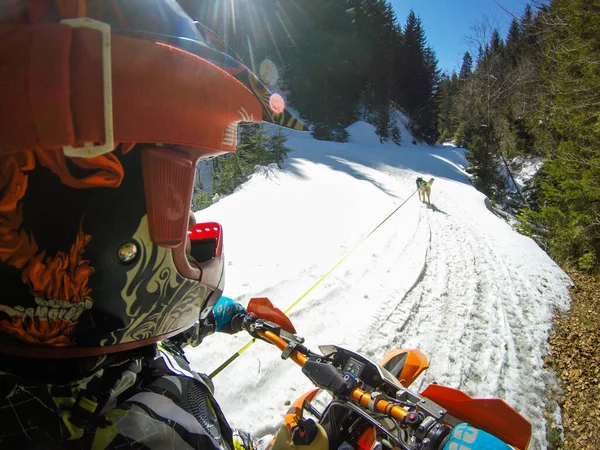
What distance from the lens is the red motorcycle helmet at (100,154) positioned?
0.74 meters

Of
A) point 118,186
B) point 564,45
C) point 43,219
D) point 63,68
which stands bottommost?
point 43,219

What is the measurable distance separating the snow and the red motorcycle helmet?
251cm

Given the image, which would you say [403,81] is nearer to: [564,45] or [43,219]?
[564,45]

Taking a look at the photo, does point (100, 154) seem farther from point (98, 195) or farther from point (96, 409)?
point (96, 409)

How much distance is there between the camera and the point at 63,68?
2.40 feet

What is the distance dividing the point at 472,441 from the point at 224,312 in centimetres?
156

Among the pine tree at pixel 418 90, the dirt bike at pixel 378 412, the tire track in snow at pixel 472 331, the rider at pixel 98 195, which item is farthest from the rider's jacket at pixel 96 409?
the pine tree at pixel 418 90

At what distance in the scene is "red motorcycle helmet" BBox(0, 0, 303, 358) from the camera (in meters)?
0.74

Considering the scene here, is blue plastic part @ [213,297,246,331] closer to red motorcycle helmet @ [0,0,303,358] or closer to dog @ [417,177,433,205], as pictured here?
red motorcycle helmet @ [0,0,303,358]

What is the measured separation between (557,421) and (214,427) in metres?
4.36

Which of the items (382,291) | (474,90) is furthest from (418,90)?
(382,291)

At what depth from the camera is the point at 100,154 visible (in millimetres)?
823

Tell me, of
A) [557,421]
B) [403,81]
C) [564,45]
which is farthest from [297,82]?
[557,421]

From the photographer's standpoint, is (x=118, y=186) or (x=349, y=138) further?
(x=349, y=138)
